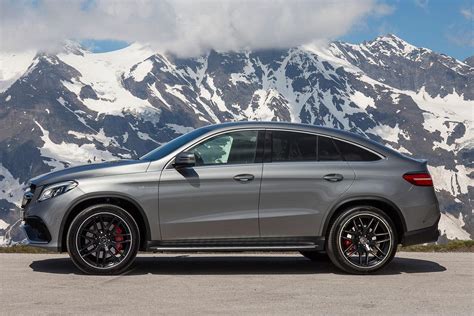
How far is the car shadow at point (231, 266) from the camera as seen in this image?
9086 millimetres

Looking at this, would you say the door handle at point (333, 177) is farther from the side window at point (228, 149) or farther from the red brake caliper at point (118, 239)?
the red brake caliper at point (118, 239)

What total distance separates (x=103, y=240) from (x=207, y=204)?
4.00ft

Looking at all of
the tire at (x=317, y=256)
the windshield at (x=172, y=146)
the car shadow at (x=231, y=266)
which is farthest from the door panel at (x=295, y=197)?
the tire at (x=317, y=256)

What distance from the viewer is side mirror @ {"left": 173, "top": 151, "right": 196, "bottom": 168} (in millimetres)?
8516

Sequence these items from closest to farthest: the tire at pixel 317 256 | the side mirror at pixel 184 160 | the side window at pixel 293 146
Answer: the side mirror at pixel 184 160
the side window at pixel 293 146
the tire at pixel 317 256

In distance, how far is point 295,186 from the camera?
28.9 ft

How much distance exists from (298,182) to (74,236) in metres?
2.56

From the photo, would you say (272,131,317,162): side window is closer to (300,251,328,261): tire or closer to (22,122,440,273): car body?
(22,122,440,273): car body

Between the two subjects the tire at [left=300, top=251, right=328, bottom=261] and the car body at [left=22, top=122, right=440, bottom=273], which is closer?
the car body at [left=22, top=122, right=440, bottom=273]

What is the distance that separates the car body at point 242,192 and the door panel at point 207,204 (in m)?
0.01

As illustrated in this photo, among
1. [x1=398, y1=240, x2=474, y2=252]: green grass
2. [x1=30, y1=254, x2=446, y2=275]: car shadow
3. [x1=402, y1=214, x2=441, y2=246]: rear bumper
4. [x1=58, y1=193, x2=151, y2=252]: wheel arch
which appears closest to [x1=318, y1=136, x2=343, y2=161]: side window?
[x1=402, y1=214, x2=441, y2=246]: rear bumper

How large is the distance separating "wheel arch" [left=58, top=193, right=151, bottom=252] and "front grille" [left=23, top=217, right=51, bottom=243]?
18 cm

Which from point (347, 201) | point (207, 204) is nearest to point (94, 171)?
point (207, 204)

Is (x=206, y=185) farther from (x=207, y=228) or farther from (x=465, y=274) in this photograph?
(x=465, y=274)
